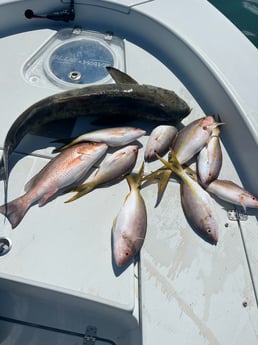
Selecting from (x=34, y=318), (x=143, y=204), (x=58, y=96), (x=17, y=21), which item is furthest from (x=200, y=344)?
(x=17, y=21)

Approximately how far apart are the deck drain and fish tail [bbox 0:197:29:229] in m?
0.08

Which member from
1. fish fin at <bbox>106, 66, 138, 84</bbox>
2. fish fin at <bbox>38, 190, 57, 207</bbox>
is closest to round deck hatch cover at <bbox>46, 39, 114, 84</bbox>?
fish fin at <bbox>106, 66, 138, 84</bbox>

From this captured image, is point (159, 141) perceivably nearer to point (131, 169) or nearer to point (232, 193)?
point (131, 169)

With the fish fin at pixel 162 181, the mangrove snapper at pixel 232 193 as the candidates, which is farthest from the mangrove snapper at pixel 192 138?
the mangrove snapper at pixel 232 193

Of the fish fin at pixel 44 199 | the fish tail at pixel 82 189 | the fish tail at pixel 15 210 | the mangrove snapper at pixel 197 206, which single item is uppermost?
the mangrove snapper at pixel 197 206

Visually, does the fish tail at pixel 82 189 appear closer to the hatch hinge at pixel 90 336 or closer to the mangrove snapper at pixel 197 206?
the mangrove snapper at pixel 197 206

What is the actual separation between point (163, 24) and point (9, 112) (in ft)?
4.84

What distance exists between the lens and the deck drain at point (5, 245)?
1.84 m

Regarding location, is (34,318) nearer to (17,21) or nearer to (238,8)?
Answer: (17,21)

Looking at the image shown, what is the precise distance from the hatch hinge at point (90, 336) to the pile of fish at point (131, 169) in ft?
1.45

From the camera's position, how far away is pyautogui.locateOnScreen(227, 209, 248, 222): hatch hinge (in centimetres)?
207

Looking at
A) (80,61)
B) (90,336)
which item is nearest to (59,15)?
(80,61)

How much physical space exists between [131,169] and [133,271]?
67 cm

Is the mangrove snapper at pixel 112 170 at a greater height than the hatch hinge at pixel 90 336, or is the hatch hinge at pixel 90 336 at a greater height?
the mangrove snapper at pixel 112 170
